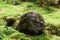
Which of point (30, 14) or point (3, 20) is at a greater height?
point (30, 14)

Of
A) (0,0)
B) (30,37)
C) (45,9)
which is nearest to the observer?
(30,37)

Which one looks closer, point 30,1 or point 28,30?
point 28,30

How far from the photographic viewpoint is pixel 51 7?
24.0m

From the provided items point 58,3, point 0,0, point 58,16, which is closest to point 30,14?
point 58,16

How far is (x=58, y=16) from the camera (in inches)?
799

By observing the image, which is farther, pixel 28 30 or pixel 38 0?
pixel 38 0

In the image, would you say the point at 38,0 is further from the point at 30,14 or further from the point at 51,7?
the point at 30,14

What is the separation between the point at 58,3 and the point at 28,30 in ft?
37.4

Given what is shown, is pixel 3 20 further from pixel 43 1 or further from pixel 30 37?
pixel 43 1

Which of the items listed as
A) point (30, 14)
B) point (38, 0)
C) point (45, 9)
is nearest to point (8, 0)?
point (38, 0)

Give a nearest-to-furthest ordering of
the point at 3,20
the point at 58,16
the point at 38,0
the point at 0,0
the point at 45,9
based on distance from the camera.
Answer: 1. the point at 3,20
2. the point at 58,16
3. the point at 45,9
4. the point at 38,0
5. the point at 0,0

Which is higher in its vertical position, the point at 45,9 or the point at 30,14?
the point at 30,14

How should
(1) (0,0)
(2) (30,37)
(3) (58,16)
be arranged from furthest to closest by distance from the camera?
1. (1) (0,0)
2. (3) (58,16)
3. (2) (30,37)

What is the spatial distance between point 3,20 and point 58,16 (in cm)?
588
